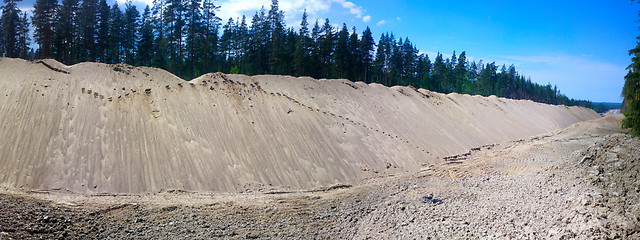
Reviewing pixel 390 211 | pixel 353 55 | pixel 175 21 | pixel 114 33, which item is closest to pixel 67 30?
pixel 114 33

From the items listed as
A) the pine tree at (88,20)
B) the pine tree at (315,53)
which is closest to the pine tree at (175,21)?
the pine tree at (88,20)

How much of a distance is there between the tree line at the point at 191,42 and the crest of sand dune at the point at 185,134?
1067 cm

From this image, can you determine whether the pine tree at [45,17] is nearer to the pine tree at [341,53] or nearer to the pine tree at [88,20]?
the pine tree at [88,20]

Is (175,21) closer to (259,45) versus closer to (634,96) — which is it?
(259,45)

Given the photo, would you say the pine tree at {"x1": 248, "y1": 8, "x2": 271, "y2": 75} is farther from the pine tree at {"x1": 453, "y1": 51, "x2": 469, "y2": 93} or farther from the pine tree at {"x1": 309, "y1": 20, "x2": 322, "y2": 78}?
the pine tree at {"x1": 453, "y1": 51, "x2": 469, "y2": 93}

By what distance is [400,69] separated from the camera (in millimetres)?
59969

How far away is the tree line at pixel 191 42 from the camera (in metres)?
31.7

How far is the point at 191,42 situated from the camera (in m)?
30.5

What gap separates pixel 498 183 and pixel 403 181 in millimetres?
3631

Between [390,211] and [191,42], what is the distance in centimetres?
2792

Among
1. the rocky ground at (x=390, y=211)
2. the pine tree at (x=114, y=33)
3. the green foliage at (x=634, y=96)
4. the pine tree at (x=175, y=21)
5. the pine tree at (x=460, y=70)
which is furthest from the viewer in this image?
the pine tree at (x=460, y=70)

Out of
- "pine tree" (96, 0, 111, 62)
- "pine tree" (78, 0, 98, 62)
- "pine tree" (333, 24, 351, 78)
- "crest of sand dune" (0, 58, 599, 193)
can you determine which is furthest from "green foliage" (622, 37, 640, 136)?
"pine tree" (96, 0, 111, 62)

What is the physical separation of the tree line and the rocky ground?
714 inches

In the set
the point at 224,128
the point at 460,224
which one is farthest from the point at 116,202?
the point at 460,224
